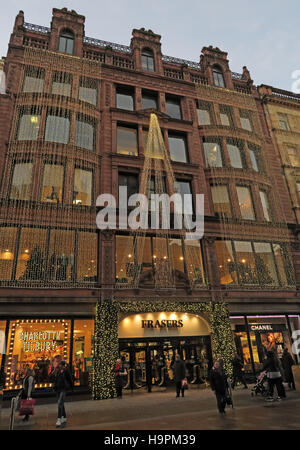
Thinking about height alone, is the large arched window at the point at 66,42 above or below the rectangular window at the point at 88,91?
above

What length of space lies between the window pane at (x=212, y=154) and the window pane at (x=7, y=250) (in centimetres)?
1545

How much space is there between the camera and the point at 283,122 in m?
29.3

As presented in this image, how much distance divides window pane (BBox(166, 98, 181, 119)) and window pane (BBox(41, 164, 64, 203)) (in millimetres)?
11225

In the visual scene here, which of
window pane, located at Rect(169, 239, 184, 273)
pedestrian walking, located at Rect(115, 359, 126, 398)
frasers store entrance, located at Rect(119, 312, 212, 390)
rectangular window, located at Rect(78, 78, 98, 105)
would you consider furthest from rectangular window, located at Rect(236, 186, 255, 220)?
pedestrian walking, located at Rect(115, 359, 126, 398)

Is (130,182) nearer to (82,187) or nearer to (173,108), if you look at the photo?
(82,187)

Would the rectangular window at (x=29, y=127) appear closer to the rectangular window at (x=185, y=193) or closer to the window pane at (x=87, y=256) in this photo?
the window pane at (x=87, y=256)

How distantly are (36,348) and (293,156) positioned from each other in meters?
26.1

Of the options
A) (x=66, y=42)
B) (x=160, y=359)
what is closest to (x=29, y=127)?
(x=66, y=42)

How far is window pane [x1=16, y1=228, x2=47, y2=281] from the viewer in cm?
1670

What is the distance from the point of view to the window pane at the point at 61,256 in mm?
17141

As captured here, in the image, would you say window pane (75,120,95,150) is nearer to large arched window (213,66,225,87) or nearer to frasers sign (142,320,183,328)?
frasers sign (142,320,183,328)

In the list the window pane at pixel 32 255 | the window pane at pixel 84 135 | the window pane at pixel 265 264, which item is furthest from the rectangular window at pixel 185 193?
the window pane at pixel 32 255

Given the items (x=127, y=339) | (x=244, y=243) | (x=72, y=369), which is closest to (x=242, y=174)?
(x=244, y=243)

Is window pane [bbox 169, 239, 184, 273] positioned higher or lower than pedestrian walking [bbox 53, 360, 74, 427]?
higher
